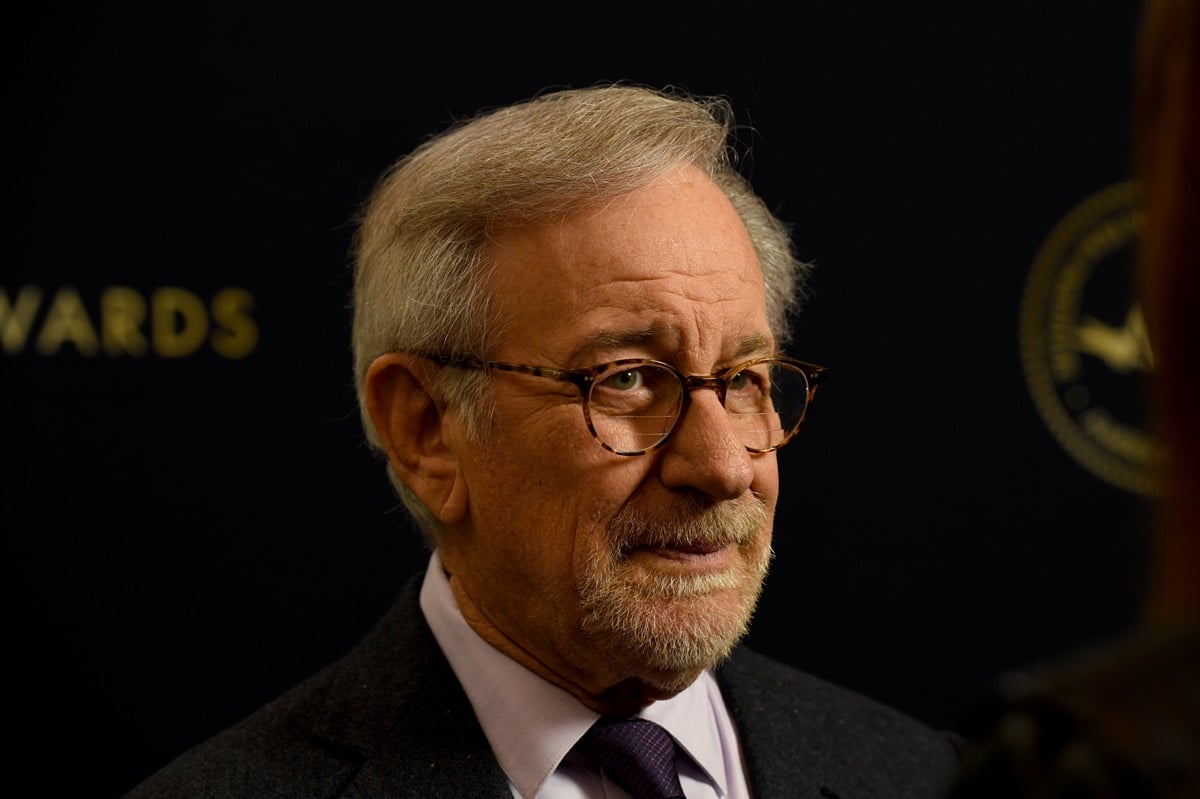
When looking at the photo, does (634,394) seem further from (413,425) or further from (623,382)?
(413,425)

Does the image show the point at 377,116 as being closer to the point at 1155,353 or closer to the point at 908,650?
the point at 908,650

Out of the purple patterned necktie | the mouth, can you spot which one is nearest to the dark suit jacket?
the purple patterned necktie

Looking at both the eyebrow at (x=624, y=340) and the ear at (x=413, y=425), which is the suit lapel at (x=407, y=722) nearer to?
the ear at (x=413, y=425)

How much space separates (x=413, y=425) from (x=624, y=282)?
35 cm

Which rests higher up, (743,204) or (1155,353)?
(1155,353)

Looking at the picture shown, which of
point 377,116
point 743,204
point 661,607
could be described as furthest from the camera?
point 377,116

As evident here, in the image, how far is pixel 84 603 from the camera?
2.31 metres

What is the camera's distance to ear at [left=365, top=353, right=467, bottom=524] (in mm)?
1728

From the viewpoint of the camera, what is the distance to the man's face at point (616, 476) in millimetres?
1588

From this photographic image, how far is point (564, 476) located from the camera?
1.61 m

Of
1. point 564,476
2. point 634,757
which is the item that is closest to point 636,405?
point 564,476

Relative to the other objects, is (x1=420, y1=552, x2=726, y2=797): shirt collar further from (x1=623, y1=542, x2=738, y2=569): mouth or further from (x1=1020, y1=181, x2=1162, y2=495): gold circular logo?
(x1=1020, y1=181, x2=1162, y2=495): gold circular logo

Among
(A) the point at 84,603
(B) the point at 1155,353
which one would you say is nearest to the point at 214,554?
(A) the point at 84,603

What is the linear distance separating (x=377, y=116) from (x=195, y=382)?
57 cm
